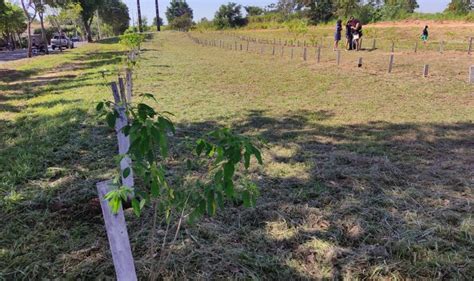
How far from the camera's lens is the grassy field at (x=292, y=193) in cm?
245

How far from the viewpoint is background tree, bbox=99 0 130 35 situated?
5538 cm

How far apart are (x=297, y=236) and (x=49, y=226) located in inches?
77.9

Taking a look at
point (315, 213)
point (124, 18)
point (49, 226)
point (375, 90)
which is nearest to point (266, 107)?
point (375, 90)

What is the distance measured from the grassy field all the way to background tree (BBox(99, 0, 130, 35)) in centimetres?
5288

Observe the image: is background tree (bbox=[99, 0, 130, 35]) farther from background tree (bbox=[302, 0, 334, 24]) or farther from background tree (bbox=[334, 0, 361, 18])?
Answer: background tree (bbox=[334, 0, 361, 18])

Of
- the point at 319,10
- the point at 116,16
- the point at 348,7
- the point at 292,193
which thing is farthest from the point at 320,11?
the point at 292,193

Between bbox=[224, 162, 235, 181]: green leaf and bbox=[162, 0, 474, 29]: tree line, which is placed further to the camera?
bbox=[162, 0, 474, 29]: tree line

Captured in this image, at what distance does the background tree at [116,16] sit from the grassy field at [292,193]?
52.9 metres

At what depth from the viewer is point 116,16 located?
194 ft

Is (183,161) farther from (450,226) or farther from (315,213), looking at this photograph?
(450,226)

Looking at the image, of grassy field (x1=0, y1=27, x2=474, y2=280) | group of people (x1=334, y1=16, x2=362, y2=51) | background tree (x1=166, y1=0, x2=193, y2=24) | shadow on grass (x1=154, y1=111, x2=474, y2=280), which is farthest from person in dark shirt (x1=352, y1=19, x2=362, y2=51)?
background tree (x1=166, y1=0, x2=193, y2=24)

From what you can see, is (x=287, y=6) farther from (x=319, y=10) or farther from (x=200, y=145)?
(x=200, y=145)

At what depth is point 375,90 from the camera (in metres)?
8.76

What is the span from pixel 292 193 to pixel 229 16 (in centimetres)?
6371
